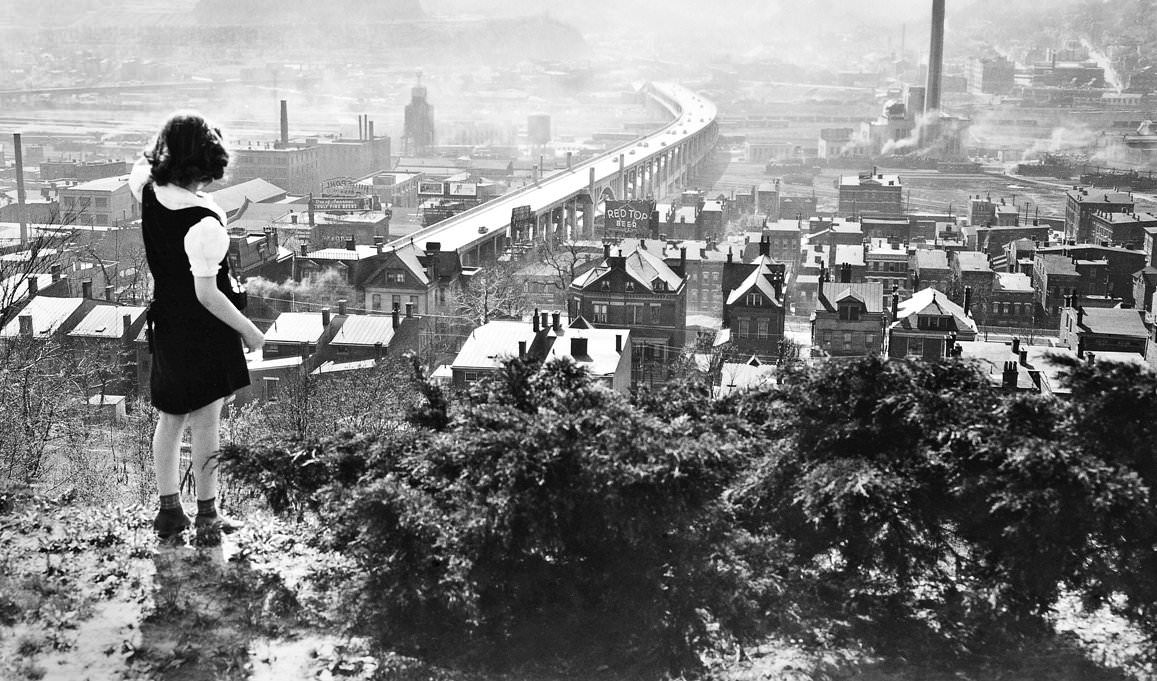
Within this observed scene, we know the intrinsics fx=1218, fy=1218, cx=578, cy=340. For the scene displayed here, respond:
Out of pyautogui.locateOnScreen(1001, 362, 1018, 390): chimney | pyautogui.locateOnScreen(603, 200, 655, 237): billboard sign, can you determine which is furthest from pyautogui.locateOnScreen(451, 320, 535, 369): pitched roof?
pyautogui.locateOnScreen(603, 200, 655, 237): billboard sign

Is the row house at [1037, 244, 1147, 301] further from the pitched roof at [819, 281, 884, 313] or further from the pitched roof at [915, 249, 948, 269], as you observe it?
the pitched roof at [819, 281, 884, 313]

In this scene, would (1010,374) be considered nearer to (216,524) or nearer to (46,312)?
(216,524)

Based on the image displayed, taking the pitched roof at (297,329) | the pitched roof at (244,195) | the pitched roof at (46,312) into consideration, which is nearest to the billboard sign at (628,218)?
the pitched roof at (244,195)

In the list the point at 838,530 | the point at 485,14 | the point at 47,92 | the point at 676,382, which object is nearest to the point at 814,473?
the point at 838,530

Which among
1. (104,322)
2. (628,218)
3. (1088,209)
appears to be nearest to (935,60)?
(1088,209)

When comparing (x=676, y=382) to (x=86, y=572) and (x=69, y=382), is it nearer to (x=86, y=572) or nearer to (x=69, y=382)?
(x=86, y=572)

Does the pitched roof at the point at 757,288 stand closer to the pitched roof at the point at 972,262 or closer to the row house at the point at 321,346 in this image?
the row house at the point at 321,346

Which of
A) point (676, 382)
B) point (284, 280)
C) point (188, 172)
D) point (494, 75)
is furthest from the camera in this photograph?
point (494, 75)
